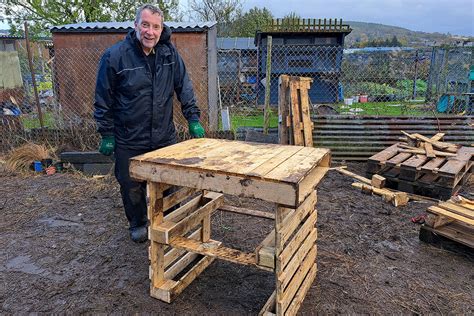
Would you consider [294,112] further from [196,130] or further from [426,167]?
[196,130]

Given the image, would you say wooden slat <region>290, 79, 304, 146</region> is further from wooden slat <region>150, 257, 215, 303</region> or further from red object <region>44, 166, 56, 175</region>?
red object <region>44, 166, 56, 175</region>

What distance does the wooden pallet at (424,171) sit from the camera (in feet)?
14.7

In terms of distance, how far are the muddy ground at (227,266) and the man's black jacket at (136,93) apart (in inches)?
42.6

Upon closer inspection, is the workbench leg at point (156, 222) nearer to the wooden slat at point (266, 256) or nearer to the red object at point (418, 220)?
the wooden slat at point (266, 256)

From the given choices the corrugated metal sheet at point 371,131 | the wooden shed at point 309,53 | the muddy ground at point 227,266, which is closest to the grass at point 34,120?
the muddy ground at point 227,266

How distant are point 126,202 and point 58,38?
500 cm

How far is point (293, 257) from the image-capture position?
2.43 meters

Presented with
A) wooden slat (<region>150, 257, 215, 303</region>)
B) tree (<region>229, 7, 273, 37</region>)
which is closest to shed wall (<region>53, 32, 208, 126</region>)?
wooden slat (<region>150, 257, 215, 303</region>)

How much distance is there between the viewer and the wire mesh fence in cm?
672

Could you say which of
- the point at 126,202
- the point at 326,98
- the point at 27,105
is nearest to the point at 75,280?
the point at 126,202

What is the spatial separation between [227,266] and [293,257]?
0.95 meters

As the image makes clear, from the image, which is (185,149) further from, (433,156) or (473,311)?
(433,156)

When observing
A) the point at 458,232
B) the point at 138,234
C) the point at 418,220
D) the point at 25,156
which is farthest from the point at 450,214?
the point at 25,156

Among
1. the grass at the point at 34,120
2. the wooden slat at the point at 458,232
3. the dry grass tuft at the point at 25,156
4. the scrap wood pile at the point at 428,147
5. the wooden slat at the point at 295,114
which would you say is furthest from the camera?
the grass at the point at 34,120
